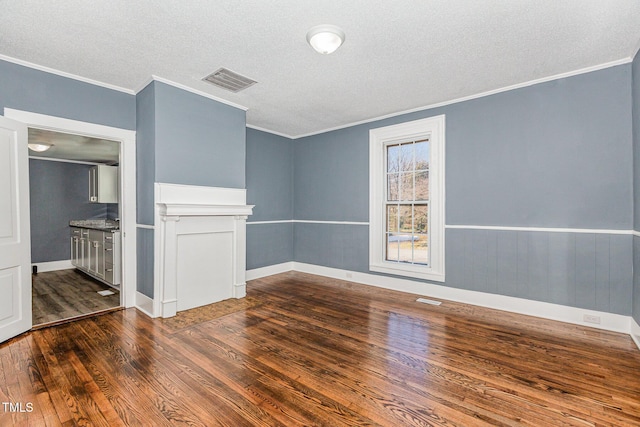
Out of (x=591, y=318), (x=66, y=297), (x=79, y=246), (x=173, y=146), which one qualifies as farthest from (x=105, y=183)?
(x=591, y=318)

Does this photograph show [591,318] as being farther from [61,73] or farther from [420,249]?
[61,73]

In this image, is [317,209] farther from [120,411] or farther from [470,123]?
[120,411]

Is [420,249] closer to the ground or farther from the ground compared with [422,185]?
closer to the ground

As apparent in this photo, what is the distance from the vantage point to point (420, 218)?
455 centimetres

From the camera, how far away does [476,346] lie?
276 centimetres

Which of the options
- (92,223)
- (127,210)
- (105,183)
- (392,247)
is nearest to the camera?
(127,210)

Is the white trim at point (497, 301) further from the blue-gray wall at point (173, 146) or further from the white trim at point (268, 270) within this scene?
the blue-gray wall at point (173, 146)

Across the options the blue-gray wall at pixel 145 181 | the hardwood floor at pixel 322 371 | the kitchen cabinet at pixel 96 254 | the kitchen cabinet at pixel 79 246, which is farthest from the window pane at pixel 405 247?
the kitchen cabinet at pixel 79 246

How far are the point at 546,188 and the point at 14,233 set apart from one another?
18.0ft

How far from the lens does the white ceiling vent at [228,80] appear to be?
335cm

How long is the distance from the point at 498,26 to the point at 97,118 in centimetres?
415

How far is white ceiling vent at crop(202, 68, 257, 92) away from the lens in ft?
11.0

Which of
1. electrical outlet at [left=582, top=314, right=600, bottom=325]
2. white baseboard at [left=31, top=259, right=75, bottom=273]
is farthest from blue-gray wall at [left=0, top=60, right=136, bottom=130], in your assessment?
electrical outlet at [left=582, top=314, right=600, bottom=325]

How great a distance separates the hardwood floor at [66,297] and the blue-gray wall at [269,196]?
2157 millimetres
